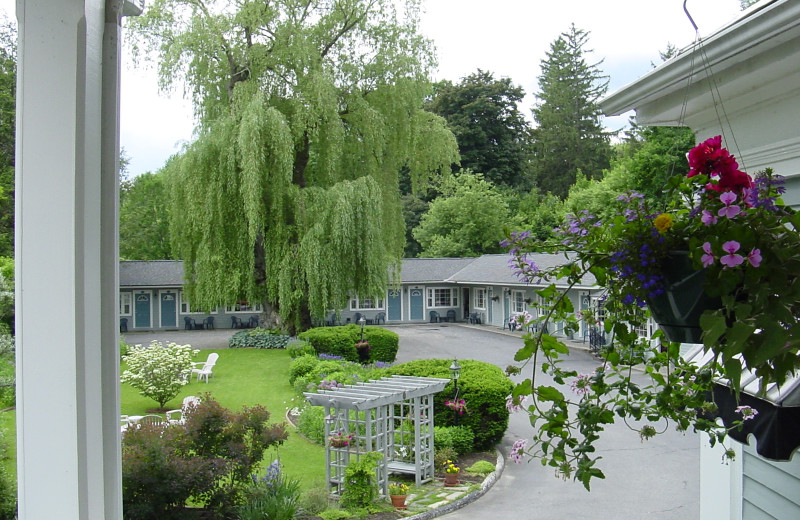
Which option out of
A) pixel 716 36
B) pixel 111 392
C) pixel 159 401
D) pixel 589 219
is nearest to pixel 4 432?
pixel 111 392

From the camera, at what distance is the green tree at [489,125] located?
31.6m

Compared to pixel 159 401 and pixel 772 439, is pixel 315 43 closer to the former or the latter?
pixel 159 401

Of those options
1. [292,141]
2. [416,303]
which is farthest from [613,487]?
[416,303]

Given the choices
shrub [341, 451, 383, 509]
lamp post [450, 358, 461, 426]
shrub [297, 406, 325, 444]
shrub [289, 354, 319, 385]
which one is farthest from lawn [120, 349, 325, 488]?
lamp post [450, 358, 461, 426]

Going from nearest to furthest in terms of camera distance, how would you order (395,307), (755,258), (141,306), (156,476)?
(755,258) → (156,476) → (141,306) → (395,307)

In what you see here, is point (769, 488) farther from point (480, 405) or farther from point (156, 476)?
point (480, 405)

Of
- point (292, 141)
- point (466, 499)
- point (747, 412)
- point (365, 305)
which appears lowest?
point (466, 499)

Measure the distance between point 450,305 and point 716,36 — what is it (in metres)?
24.5

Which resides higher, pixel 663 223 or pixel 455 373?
pixel 663 223

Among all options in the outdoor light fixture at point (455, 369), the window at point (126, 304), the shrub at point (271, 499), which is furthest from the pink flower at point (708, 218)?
the window at point (126, 304)

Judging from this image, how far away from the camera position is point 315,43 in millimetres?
17578

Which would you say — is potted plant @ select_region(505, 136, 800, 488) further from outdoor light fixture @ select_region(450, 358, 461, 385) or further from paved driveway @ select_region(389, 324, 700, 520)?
outdoor light fixture @ select_region(450, 358, 461, 385)

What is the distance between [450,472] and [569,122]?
84.8 ft

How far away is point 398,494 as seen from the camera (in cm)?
733
